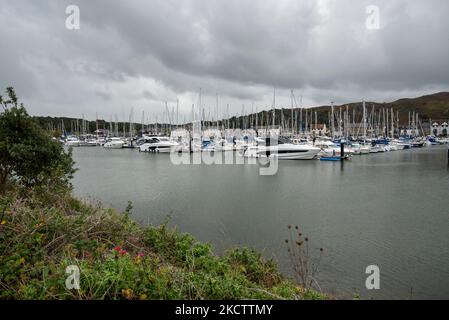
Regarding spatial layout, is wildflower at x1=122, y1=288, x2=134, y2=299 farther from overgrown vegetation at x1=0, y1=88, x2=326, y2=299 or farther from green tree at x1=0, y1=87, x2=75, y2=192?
green tree at x1=0, y1=87, x2=75, y2=192

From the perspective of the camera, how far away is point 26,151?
11234 millimetres

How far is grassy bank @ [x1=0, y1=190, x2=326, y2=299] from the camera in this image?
5.08 metres

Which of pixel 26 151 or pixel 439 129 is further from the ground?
pixel 439 129

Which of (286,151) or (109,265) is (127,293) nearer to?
(109,265)

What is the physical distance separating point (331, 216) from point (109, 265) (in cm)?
1400

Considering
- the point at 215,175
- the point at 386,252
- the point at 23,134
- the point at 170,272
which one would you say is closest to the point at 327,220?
the point at 386,252

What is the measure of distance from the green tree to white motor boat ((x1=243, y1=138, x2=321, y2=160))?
42.1 m

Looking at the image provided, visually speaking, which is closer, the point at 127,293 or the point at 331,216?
the point at 127,293

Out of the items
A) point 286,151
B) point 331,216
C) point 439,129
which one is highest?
point 439,129

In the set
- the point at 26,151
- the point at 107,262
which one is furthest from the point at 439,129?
the point at 107,262

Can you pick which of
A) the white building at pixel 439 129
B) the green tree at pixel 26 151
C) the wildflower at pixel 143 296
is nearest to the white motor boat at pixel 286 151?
the green tree at pixel 26 151

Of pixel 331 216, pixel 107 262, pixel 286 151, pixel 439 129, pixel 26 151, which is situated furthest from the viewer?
pixel 439 129

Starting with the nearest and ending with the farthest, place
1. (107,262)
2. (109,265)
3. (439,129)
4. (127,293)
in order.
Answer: (127,293)
(109,265)
(107,262)
(439,129)
